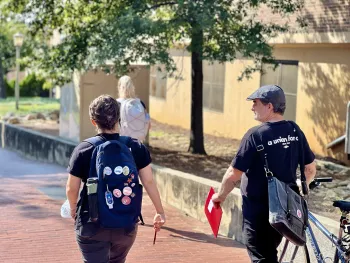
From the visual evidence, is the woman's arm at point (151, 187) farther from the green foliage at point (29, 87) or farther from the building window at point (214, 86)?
the green foliage at point (29, 87)

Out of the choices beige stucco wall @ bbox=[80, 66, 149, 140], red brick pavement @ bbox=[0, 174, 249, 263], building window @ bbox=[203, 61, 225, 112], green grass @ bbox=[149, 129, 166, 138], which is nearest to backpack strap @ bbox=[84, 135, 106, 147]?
red brick pavement @ bbox=[0, 174, 249, 263]

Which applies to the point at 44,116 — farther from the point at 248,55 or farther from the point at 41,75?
the point at 248,55

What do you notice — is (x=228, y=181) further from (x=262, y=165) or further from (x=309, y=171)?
(x=309, y=171)

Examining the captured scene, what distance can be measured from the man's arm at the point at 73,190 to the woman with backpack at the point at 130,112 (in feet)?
12.7

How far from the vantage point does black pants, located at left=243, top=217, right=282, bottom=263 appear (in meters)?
4.78

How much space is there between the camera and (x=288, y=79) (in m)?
15.5

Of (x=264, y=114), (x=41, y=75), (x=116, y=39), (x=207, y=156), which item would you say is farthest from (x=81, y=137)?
(x=264, y=114)

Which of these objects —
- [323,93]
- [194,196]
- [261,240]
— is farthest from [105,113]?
[323,93]

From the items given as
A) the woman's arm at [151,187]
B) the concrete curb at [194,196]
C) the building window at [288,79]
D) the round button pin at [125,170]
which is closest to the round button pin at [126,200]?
the round button pin at [125,170]

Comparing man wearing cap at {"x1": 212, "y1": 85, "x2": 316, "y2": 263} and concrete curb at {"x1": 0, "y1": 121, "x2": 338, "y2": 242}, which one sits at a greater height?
man wearing cap at {"x1": 212, "y1": 85, "x2": 316, "y2": 263}

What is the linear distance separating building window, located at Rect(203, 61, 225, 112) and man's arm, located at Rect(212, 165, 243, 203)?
524 inches

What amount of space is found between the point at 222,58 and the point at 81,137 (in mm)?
4896

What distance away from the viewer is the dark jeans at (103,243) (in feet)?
14.1

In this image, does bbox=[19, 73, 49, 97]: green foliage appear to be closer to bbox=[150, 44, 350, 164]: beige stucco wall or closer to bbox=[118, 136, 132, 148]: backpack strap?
bbox=[150, 44, 350, 164]: beige stucco wall
